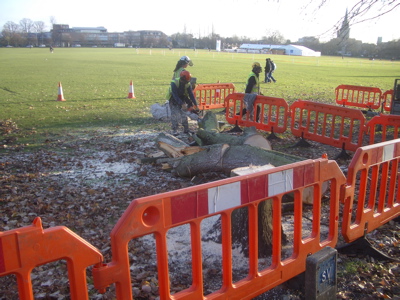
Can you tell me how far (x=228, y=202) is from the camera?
8.63 feet

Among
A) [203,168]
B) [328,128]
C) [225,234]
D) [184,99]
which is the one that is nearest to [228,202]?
[225,234]

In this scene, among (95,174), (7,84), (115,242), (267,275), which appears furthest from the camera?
(7,84)

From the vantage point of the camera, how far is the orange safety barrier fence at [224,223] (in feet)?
7.32

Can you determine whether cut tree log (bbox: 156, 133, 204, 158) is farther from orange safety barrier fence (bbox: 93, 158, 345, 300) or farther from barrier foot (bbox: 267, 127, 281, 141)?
orange safety barrier fence (bbox: 93, 158, 345, 300)

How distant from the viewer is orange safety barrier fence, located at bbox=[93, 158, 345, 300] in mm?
2232

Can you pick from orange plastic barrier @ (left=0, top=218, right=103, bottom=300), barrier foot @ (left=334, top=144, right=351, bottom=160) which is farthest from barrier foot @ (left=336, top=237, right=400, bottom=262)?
barrier foot @ (left=334, top=144, right=351, bottom=160)

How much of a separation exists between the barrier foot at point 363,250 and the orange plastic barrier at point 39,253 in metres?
2.93

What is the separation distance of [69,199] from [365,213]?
4.06m

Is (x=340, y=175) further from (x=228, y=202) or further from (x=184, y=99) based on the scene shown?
(x=184, y=99)

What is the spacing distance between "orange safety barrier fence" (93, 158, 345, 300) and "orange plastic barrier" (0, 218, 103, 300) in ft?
0.35

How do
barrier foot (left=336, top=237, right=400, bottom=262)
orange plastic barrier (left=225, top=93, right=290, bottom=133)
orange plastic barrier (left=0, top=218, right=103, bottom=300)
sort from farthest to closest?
orange plastic barrier (left=225, top=93, right=290, bottom=133) < barrier foot (left=336, top=237, right=400, bottom=262) < orange plastic barrier (left=0, top=218, right=103, bottom=300)

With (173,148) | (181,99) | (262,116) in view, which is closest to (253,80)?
(262,116)

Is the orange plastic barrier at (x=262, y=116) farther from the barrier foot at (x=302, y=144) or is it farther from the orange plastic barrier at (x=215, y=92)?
the orange plastic barrier at (x=215, y=92)

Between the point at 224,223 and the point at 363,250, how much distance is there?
7.23ft
